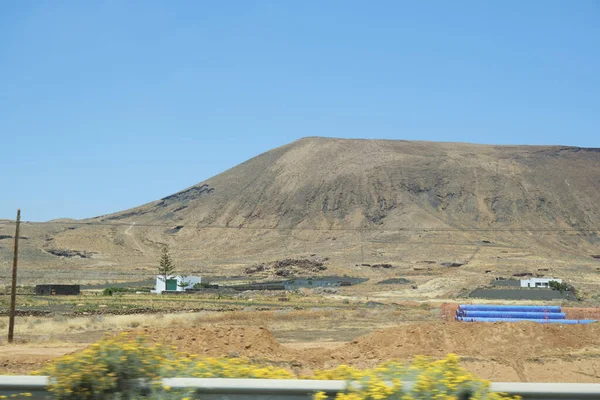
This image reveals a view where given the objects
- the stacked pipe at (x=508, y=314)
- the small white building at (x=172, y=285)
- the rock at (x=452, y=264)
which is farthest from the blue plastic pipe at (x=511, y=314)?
the rock at (x=452, y=264)

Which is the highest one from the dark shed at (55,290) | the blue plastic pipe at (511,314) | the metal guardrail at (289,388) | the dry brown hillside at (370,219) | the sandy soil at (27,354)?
the dry brown hillside at (370,219)

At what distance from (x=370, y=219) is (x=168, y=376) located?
15224 centimetres

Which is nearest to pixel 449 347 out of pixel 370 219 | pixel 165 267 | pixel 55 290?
pixel 55 290

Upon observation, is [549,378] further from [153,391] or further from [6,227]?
[6,227]

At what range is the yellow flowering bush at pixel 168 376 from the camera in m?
5.75

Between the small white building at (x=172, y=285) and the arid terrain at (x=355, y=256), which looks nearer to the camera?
the arid terrain at (x=355, y=256)

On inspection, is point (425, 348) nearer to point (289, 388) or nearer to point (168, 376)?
point (168, 376)

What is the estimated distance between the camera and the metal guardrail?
587 cm

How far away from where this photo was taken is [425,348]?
2809 centimetres

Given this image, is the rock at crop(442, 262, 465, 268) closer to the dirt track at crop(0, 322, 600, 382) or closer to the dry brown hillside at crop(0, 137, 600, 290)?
the dry brown hillside at crop(0, 137, 600, 290)

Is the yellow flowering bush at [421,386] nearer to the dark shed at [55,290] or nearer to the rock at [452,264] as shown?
the dark shed at [55,290]

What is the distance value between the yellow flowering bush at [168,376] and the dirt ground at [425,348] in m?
14.3

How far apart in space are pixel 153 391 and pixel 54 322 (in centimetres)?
3966

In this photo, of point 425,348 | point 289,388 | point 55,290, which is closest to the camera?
point 289,388
